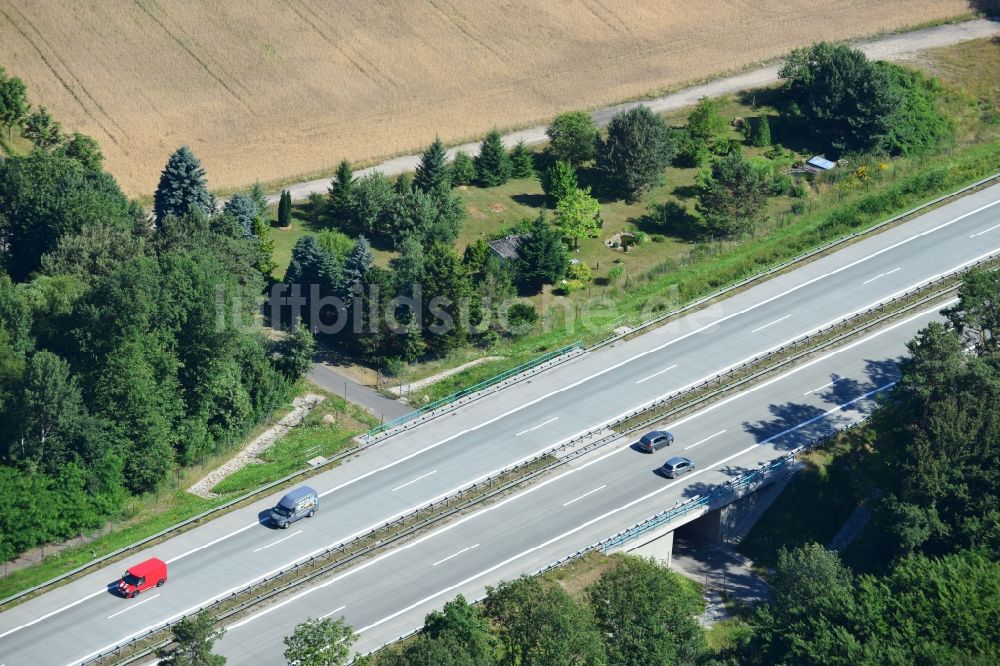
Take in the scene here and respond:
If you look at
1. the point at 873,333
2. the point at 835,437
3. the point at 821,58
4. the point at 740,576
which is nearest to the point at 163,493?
the point at 740,576

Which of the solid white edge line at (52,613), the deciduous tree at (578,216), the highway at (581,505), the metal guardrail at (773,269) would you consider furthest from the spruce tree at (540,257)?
the solid white edge line at (52,613)

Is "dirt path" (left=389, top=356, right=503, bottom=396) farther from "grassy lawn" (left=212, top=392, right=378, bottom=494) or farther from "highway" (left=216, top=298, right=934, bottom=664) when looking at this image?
"highway" (left=216, top=298, right=934, bottom=664)

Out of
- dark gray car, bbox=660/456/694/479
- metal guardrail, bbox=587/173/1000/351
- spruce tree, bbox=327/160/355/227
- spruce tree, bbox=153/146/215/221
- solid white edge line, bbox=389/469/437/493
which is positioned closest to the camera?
solid white edge line, bbox=389/469/437/493

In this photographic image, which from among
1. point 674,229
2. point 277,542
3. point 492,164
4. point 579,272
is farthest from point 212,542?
point 674,229

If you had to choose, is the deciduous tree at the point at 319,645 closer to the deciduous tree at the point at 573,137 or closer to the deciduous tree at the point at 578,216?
the deciduous tree at the point at 578,216

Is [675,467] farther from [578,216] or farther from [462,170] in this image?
[462,170]

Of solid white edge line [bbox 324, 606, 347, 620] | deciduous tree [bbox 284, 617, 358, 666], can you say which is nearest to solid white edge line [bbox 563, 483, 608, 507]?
solid white edge line [bbox 324, 606, 347, 620]
